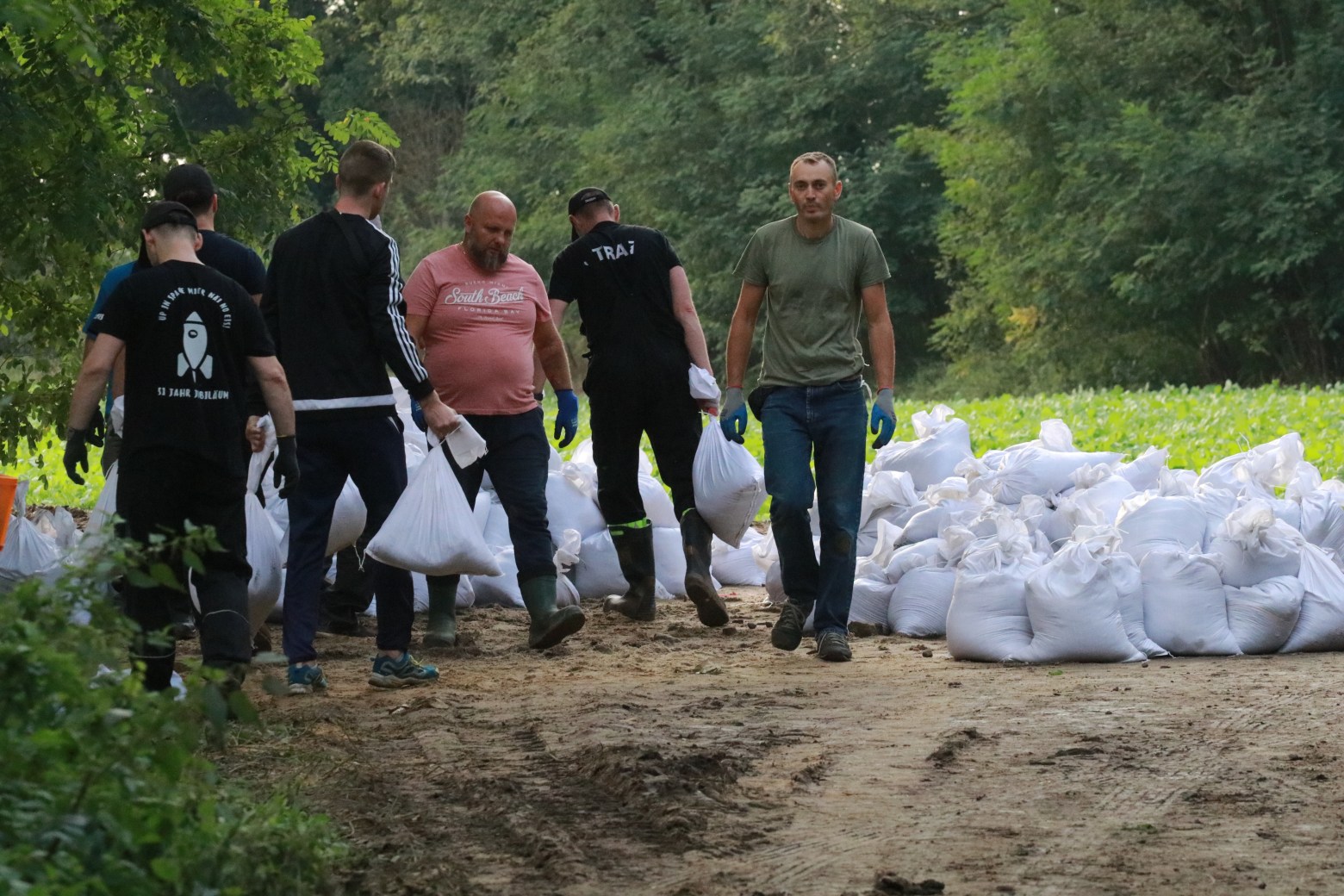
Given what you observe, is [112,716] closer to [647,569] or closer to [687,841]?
[687,841]

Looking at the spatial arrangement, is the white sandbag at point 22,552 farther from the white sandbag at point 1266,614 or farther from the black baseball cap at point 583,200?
the white sandbag at point 1266,614

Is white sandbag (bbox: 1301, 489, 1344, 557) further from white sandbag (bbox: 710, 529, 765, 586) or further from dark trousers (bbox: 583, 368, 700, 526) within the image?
→ white sandbag (bbox: 710, 529, 765, 586)

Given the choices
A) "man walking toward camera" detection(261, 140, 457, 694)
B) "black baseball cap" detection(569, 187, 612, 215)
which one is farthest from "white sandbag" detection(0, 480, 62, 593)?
"black baseball cap" detection(569, 187, 612, 215)

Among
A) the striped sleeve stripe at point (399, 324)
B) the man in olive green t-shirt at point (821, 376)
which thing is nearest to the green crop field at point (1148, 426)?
the man in olive green t-shirt at point (821, 376)

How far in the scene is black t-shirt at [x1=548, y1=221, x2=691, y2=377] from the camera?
812cm

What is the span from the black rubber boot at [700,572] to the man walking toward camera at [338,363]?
196cm

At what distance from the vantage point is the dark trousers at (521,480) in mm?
7281

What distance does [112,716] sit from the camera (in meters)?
3.20

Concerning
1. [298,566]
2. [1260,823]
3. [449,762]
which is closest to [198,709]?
[449,762]

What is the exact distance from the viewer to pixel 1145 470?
361 inches

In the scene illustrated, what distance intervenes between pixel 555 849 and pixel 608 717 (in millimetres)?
1604

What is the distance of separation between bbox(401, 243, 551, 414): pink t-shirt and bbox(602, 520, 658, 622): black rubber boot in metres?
1.36

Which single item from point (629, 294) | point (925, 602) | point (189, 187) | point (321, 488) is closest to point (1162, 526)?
point (925, 602)

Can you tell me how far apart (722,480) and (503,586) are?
148 cm
